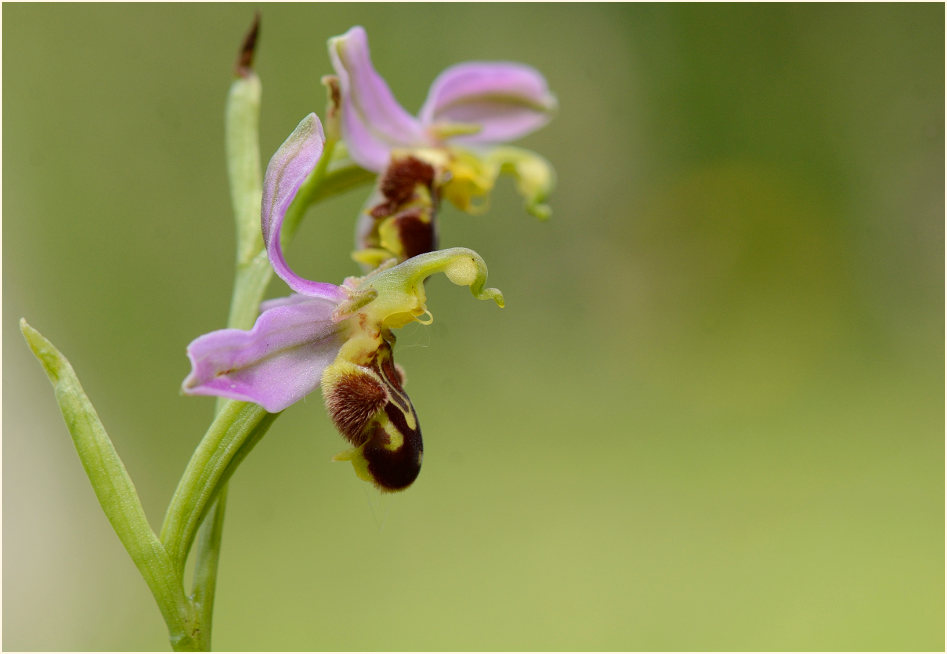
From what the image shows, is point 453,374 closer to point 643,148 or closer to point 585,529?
point 585,529

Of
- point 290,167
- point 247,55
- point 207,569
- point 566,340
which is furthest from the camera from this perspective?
point 566,340

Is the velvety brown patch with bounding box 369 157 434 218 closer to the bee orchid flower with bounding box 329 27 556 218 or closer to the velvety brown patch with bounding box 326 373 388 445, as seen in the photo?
the bee orchid flower with bounding box 329 27 556 218

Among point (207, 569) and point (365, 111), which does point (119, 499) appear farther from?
point (365, 111)

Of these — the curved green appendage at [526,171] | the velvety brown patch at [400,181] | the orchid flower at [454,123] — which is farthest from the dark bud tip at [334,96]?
the curved green appendage at [526,171]

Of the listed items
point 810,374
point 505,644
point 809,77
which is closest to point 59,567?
point 505,644

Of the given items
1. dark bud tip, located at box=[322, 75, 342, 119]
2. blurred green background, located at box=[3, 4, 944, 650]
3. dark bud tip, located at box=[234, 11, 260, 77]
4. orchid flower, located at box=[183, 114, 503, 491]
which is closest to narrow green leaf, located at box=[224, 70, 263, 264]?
dark bud tip, located at box=[234, 11, 260, 77]

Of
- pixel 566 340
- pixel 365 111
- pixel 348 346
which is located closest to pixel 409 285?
pixel 348 346

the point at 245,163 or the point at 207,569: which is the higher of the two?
the point at 245,163
